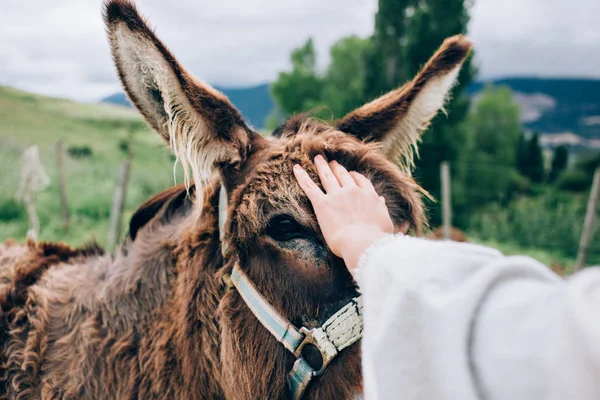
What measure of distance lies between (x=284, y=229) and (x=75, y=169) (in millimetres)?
17851

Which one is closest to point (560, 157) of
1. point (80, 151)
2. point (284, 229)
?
point (80, 151)

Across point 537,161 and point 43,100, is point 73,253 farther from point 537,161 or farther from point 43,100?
point 537,161

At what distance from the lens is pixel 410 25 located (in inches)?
731

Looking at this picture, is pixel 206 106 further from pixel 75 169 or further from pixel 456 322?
pixel 75 169

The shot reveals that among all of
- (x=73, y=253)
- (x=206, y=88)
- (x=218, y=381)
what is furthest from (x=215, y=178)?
(x=73, y=253)

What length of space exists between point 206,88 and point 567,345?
5.27 feet

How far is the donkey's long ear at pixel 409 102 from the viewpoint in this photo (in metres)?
2.28

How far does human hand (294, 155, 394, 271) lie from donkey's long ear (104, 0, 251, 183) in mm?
485

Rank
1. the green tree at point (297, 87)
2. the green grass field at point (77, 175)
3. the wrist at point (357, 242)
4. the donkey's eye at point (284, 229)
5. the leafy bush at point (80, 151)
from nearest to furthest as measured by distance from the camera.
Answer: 1. the wrist at point (357, 242)
2. the donkey's eye at point (284, 229)
3. the green grass field at point (77, 175)
4. the leafy bush at point (80, 151)
5. the green tree at point (297, 87)

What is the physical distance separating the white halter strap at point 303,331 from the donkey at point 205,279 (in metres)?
0.01

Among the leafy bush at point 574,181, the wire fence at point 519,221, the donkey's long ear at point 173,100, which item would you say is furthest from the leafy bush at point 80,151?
the leafy bush at point 574,181

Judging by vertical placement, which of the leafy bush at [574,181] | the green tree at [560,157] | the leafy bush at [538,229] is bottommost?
the green tree at [560,157]

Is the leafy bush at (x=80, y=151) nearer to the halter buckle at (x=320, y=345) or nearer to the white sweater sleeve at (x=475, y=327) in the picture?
the halter buckle at (x=320, y=345)

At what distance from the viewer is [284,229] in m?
1.68
